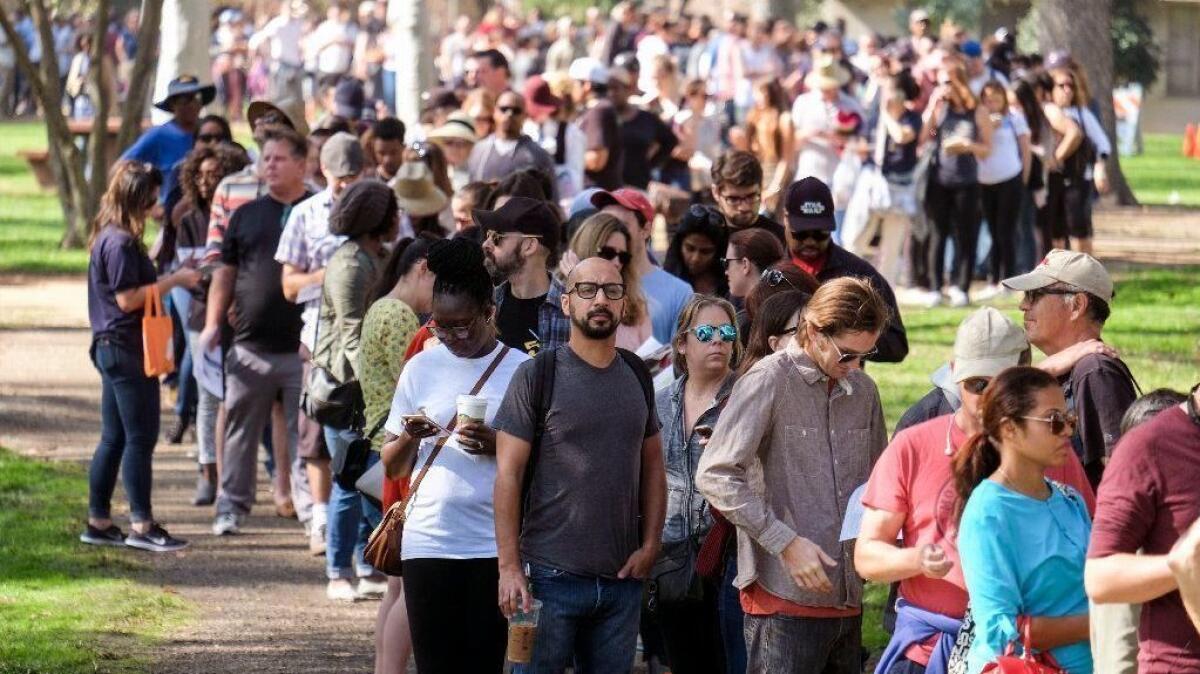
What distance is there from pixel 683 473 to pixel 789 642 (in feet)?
3.67

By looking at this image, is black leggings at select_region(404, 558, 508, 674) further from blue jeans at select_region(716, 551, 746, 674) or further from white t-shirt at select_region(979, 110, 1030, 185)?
white t-shirt at select_region(979, 110, 1030, 185)

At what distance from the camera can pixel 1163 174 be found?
115 feet

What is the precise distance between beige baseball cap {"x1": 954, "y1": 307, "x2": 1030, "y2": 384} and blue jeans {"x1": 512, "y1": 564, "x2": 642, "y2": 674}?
1342 mm

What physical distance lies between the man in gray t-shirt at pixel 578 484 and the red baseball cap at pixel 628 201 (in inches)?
116

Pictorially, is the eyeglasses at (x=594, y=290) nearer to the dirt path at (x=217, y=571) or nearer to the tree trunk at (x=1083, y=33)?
the dirt path at (x=217, y=571)

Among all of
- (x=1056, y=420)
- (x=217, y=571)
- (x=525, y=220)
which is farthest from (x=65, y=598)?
(x=1056, y=420)

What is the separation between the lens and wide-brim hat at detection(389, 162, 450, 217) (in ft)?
37.7

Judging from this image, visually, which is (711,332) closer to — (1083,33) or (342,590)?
(342,590)

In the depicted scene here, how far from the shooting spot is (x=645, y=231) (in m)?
9.77

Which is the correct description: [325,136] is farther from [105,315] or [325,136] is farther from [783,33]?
[783,33]

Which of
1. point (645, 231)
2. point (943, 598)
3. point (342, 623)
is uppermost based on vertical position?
point (645, 231)

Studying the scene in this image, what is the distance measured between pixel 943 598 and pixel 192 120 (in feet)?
34.1

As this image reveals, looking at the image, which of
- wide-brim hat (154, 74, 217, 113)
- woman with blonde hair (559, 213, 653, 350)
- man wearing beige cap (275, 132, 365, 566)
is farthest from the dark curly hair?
woman with blonde hair (559, 213, 653, 350)

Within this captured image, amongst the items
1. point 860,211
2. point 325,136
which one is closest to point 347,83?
point 860,211
